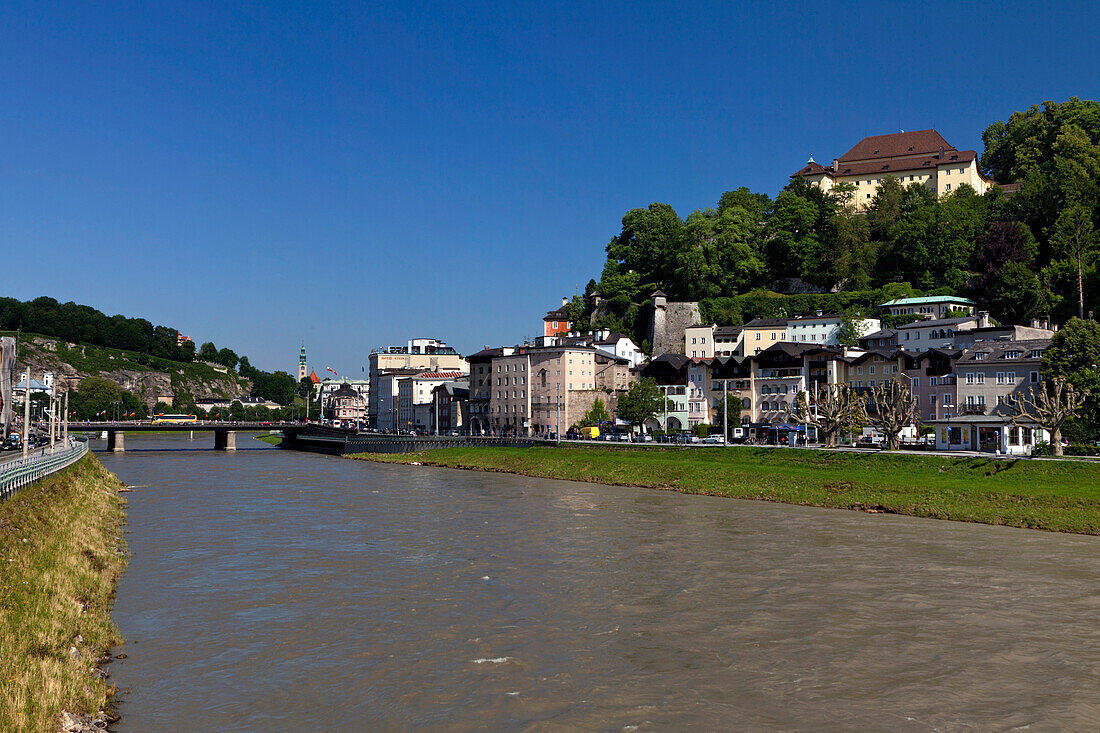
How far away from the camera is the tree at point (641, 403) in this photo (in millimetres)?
85125

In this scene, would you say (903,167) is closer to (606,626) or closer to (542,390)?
(542,390)

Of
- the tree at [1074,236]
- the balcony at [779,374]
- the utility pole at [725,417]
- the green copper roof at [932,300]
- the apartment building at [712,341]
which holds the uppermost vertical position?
the tree at [1074,236]

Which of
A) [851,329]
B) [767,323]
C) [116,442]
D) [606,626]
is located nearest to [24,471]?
[606,626]

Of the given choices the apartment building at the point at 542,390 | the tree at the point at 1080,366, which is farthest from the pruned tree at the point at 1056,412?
the apartment building at the point at 542,390

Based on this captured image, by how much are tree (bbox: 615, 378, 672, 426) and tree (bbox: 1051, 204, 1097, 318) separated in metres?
41.1

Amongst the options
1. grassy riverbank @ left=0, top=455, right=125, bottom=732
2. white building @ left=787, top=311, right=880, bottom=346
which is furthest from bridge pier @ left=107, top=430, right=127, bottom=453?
grassy riverbank @ left=0, top=455, right=125, bottom=732

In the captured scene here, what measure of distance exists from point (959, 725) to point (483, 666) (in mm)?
8580

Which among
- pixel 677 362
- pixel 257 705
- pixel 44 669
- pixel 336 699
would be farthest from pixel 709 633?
pixel 677 362

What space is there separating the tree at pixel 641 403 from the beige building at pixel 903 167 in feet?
161

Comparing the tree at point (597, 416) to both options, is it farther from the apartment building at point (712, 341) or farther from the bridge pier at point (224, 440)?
Result: the bridge pier at point (224, 440)

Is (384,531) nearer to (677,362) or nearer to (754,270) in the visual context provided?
(677,362)

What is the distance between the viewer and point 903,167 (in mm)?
117188

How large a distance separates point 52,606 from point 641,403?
6990cm

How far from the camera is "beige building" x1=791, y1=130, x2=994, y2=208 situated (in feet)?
372
